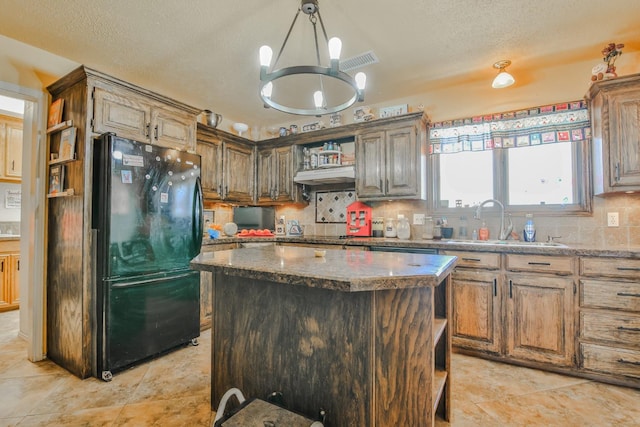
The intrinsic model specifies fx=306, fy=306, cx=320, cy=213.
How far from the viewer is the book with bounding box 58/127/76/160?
91.1 inches

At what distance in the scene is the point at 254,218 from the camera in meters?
4.41

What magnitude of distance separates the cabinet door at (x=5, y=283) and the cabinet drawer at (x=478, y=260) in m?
5.01

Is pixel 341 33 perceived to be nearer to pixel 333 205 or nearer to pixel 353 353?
pixel 333 205

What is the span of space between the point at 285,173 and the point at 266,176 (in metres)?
0.32

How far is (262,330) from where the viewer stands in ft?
4.96

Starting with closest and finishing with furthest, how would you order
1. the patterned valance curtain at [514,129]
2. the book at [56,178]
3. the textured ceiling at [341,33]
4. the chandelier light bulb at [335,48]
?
1. the chandelier light bulb at [335,48]
2. the textured ceiling at [341,33]
3. the book at [56,178]
4. the patterned valance curtain at [514,129]

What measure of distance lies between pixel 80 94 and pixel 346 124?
2.57 m

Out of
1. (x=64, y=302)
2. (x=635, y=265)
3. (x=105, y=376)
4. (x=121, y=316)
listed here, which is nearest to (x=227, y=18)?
(x=121, y=316)

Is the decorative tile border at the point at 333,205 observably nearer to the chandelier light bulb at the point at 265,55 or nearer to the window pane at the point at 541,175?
the window pane at the point at 541,175

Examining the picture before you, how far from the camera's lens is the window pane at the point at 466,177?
320 cm

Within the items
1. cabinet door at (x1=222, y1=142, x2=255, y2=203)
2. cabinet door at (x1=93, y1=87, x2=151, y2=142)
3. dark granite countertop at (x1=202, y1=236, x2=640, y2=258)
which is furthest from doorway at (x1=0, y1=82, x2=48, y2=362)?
cabinet door at (x1=222, y1=142, x2=255, y2=203)

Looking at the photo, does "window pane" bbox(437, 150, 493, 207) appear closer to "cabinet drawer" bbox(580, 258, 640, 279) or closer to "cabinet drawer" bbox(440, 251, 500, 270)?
"cabinet drawer" bbox(440, 251, 500, 270)

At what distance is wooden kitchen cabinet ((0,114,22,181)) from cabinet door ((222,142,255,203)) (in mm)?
2744

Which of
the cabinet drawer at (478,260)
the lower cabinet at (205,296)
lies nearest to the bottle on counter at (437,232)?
the cabinet drawer at (478,260)
